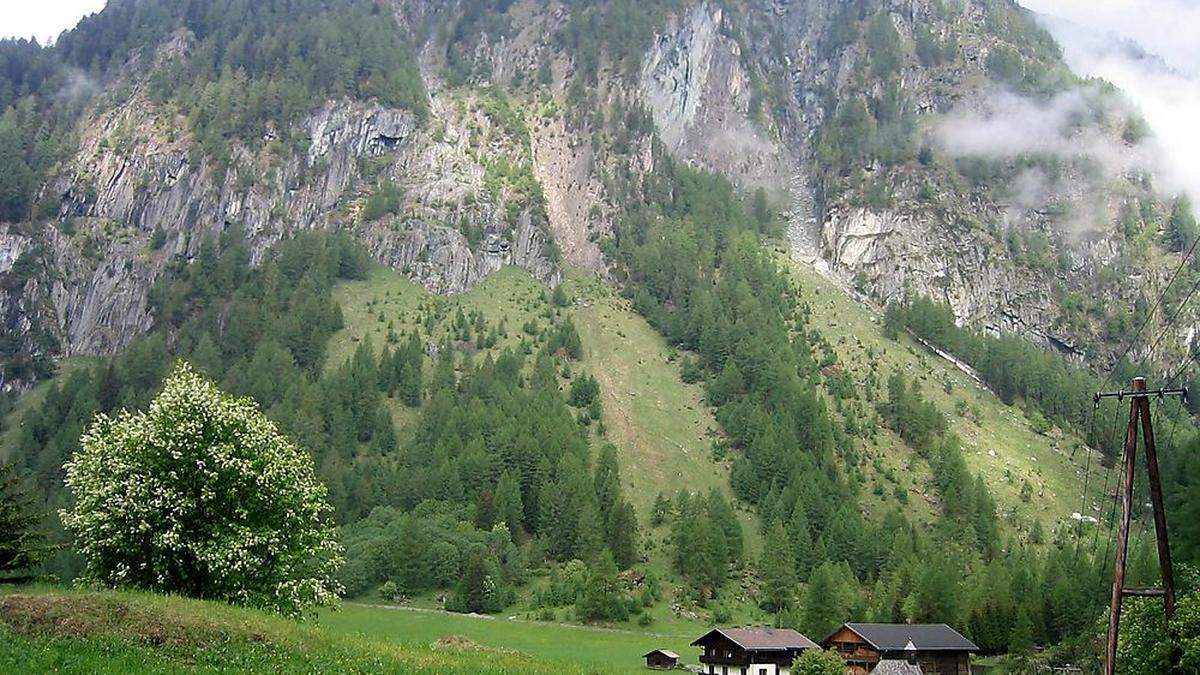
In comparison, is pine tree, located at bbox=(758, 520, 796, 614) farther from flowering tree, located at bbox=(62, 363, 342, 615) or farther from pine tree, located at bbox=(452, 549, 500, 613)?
flowering tree, located at bbox=(62, 363, 342, 615)

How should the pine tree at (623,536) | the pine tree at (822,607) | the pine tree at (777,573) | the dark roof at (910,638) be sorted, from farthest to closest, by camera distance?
the pine tree at (623,536)
the pine tree at (777,573)
the pine tree at (822,607)
the dark roof at (910,638)

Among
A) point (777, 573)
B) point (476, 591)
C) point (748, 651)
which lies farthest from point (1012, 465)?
point (748, 651)

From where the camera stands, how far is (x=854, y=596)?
126m

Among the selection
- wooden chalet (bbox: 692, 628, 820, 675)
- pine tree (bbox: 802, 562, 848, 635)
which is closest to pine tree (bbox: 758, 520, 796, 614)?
pine tree (bbox: 802, 562, 848, 635)

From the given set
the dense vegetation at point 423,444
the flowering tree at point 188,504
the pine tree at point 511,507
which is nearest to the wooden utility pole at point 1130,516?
the flowering tree at point 188,504

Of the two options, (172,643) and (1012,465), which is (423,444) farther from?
(172,643)

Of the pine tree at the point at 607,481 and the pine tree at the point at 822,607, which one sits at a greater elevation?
the pine tree at the point at 607,481

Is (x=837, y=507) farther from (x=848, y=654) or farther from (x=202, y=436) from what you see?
(x=202, y=436)

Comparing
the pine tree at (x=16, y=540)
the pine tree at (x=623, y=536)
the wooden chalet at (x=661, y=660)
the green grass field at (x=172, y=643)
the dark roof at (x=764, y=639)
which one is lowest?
the wooden chalet at (x=661, y=660)

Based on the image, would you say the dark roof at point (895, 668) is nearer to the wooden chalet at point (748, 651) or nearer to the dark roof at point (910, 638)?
the wooden chalet at point (748, 651)

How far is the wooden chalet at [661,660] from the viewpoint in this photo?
94369 millimetres

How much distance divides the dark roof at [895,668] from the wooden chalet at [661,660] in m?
18.0

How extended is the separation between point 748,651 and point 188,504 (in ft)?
207

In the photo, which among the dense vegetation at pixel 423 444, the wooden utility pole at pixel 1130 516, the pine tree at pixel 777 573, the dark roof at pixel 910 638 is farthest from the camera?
the pine tree at pixel 777 573
